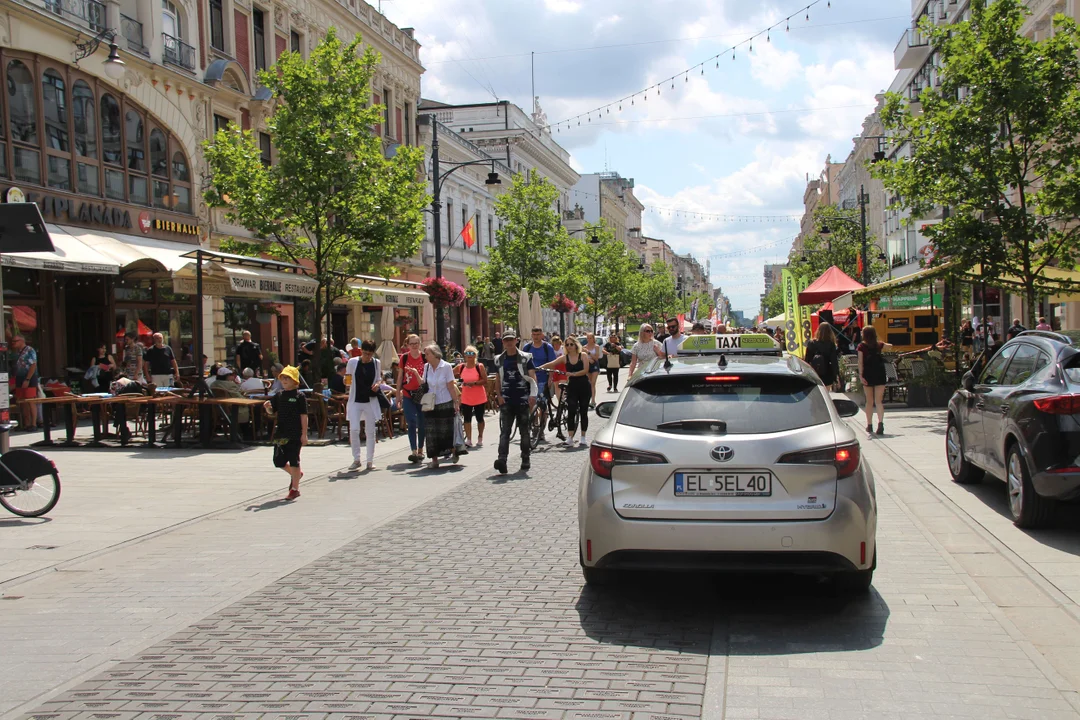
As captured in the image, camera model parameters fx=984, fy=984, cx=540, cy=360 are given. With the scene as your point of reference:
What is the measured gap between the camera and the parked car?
5.26 metres

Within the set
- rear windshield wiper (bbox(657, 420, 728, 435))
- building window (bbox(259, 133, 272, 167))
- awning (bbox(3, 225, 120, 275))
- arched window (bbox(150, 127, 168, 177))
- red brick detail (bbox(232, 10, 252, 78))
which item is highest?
red brick detail (bbox(232, 10, 252, 78))

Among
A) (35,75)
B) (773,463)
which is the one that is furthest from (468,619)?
(35,75)

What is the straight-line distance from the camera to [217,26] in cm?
2761

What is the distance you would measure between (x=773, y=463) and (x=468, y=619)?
1913mm

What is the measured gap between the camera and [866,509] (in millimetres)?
5367

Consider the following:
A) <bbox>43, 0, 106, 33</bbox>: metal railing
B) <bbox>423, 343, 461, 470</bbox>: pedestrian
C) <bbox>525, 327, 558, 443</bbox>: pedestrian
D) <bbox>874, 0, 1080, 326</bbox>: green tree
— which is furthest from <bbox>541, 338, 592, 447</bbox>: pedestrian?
<bbox>43, 0, 106, 33</bbox>: metal railing

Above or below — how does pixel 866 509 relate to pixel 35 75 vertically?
below

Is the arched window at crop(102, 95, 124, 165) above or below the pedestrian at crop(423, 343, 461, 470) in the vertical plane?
above

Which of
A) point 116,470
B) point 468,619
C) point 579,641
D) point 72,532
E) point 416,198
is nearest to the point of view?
point 579,641

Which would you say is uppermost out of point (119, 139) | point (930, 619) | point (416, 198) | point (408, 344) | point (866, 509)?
point (119, 139)

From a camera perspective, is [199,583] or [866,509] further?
[199,583]

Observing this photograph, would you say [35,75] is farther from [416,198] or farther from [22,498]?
[22,498]

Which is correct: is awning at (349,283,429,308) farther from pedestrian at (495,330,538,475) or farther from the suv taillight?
the suv taillight

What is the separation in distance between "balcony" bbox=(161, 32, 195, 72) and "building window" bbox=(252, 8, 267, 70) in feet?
13.5
